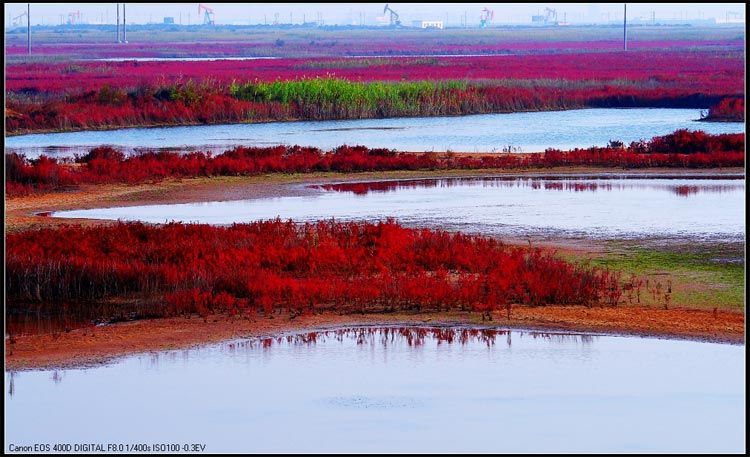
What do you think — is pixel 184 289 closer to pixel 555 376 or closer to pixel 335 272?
pixel 335 272

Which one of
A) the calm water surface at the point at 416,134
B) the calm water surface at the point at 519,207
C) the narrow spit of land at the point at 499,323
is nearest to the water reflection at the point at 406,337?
the narrow spit of land at the point at 499,323

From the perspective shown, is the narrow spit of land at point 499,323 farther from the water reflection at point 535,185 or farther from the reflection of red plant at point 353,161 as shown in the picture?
the reflection of red plant at point 353,161

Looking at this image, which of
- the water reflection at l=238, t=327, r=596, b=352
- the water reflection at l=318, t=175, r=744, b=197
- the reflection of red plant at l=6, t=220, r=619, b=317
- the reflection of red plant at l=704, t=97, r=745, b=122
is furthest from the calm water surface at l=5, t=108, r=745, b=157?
the water reflection at l=238, t=327, r=596, b=352

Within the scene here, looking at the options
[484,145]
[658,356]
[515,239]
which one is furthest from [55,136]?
[658,356]

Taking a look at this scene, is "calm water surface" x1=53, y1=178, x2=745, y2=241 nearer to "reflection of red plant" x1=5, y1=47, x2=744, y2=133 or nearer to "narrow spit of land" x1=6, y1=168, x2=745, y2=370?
"narrow spit of land" x1=6, y1=168, x2=745, y2=370

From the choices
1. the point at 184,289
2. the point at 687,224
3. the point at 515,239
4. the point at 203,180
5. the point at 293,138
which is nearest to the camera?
the point at 184,289

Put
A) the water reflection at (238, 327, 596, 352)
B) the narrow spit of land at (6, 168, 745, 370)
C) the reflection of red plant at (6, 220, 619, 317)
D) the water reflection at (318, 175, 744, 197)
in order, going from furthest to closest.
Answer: the water reflection at (318, 175, 744, 197)
the reflection of red plant at (6, 220, 619, 317)
the water reflection at (238, 327, 596, 352)
the narrow spit of land at (6, 168, 745, 370)

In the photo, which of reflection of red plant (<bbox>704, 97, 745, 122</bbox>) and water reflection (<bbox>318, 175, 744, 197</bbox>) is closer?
water reflection (<bbox>318, 175, 744, 197</bbox>)
